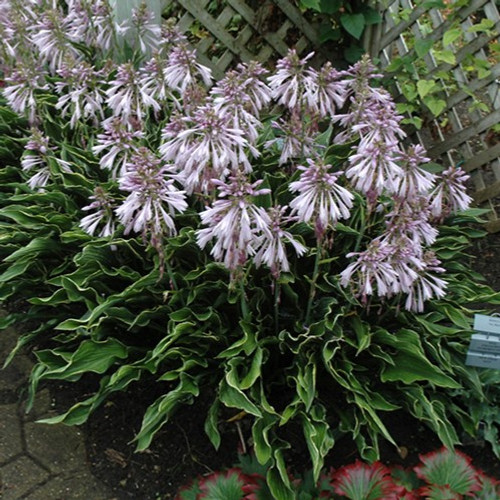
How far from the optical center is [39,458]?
8.75 ft

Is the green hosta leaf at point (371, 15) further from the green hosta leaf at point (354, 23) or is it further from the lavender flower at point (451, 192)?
the lavender flower at point (451, 192)

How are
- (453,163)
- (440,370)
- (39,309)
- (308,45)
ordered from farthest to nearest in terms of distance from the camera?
(308,45) < (453,163) < (39,309) < (440,370)

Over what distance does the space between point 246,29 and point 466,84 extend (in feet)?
5.01

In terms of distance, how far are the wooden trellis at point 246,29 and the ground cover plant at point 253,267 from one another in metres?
1.22

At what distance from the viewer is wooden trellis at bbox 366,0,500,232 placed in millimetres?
3756

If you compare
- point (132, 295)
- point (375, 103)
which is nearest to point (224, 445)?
point (132, 295)

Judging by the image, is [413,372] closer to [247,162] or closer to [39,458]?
[247,162]

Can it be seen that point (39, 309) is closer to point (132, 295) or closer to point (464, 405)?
point (132, 295)

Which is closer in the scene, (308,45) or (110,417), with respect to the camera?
(110,417)

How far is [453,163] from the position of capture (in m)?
4.29

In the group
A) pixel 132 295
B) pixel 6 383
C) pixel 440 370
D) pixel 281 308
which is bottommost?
pixel 6 383

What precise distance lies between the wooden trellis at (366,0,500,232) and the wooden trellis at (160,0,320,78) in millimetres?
534

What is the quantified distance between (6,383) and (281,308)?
1.28 m

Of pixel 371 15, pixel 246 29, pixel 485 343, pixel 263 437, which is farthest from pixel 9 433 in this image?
pixel 371 15
